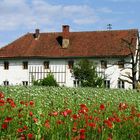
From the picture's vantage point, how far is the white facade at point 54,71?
64.6m

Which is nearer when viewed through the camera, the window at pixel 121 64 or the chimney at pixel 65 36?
the window at pixel 121 64

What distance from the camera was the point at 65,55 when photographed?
66625 millimetres

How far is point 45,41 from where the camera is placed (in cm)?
6988

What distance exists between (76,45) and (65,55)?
93.0 inches

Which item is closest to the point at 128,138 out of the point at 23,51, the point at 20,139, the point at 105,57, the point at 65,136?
the point at 65,136

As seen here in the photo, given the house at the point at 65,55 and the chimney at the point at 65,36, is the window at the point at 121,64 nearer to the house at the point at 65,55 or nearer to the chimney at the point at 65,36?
the house at the point at 65,55

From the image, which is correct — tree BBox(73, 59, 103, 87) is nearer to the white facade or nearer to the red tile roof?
the white facade

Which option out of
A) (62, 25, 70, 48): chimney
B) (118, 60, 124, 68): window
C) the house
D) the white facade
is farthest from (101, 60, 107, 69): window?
(62, 25, 70, 48): chimney

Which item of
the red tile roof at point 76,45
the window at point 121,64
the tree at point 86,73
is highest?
the red tile roof at point 76,45

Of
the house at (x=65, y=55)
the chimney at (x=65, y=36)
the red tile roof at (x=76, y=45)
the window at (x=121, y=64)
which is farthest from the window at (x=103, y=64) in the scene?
the chimney at (x=65, y=36)

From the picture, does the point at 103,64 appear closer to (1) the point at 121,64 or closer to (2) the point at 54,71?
(1) the point at 121,64

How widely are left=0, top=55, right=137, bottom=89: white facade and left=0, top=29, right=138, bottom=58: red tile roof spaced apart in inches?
35.0

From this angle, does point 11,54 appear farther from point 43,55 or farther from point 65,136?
point 65,136

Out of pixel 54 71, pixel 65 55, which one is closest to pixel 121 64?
pixel 65 55
